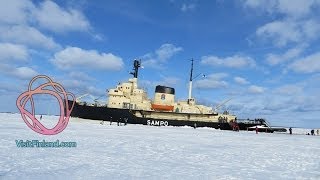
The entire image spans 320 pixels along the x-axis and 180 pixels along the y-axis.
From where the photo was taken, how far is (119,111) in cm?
6100

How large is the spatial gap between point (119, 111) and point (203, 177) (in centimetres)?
5135

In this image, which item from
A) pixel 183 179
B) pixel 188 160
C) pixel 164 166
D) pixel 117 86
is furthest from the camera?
pixel 117 86

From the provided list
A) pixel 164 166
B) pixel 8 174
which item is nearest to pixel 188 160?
pixel 164 166

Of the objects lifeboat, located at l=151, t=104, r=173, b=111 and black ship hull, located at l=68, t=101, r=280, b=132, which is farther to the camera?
lifeboat, located at l=151, t=104, r=173, b=111

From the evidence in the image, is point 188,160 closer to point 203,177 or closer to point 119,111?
point 203,177

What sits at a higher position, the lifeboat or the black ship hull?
the lifeboat

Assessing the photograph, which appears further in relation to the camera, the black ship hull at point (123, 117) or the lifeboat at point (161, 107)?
the lifeboat at point (161, 107)

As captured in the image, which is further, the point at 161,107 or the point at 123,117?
the point at 161,107

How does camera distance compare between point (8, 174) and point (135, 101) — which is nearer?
point (8, 174)

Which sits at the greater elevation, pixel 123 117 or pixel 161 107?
pixel 161 107

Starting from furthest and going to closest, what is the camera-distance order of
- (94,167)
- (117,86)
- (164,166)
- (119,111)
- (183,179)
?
(117,86) → (119,111) → (164,166) → (94,167) → (183,179)

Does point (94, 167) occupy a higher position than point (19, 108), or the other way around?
point (19, 108)

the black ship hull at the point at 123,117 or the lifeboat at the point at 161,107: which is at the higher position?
the lifeboat at the point at 161,107

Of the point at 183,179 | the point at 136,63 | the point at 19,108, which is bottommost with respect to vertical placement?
the point at 183,179
